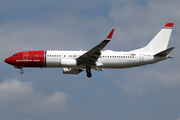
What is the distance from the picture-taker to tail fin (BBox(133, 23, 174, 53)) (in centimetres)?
5731

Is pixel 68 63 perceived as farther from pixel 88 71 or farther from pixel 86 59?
pixel 88 71

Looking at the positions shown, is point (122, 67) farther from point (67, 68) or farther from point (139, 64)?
point (67, 68)

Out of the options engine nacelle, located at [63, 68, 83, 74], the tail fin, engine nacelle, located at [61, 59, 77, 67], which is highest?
the tail fin

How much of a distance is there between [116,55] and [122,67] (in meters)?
2.27

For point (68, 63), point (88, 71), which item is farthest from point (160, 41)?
point (68, 63)

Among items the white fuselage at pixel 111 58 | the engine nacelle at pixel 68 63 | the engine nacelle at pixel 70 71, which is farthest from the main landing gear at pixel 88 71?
the engine nacelle at pixel 70 71

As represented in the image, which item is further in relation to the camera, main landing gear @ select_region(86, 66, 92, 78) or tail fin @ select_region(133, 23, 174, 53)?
tail fin @ select_region(133, 23, 174, 53)

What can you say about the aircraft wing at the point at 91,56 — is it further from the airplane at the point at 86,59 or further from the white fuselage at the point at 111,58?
the white fuselage at the point at 111,58

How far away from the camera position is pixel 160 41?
5850cm

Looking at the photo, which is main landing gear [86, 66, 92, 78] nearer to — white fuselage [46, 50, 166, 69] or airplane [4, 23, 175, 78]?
airplane [4, 23, 175, 78]

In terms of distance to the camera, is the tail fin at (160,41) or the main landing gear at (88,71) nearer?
the main landing gear at (88,71)

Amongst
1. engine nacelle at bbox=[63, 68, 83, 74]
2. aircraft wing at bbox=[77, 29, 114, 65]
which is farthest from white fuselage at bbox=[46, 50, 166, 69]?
engine nacelle at bbox=[63, 68, 83, 74]

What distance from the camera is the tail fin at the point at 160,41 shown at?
188ft

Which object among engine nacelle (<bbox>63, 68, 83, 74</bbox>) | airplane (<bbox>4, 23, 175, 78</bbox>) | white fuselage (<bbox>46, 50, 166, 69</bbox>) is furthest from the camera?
engine nacelle (<bbox>63, 68, 83, 74</bbox>)
